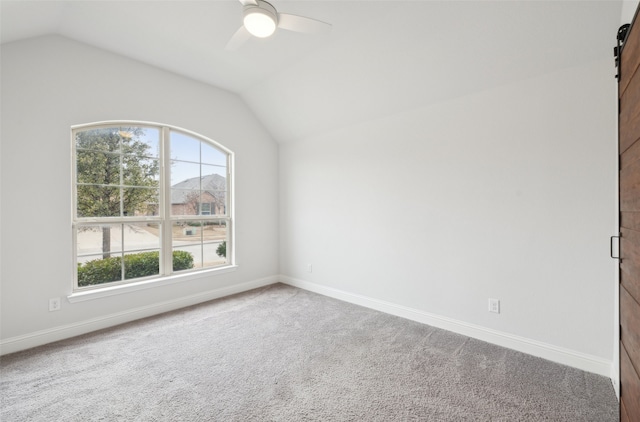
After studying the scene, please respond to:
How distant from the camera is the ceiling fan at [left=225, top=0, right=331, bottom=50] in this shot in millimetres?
1861

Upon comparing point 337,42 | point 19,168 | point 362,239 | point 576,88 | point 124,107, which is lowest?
point 362,239

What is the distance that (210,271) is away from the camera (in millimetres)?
3838

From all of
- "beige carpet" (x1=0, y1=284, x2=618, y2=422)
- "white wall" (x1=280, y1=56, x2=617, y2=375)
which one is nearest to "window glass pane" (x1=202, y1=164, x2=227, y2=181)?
"white wall" (x1=280, y1=56, x2=617, y2=375)

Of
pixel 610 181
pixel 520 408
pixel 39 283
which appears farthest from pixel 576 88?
pixel 39 283

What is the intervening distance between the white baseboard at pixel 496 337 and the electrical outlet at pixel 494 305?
19 centimetres

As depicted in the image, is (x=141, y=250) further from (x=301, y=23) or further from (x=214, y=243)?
(x=301, y=23)

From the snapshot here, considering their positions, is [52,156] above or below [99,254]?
above

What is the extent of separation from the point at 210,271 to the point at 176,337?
1.16m

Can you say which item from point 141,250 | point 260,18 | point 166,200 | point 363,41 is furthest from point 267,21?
point 141,250

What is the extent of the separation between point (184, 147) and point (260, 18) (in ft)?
7.66

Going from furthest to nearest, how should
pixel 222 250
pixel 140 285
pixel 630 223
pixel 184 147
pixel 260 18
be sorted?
pixel 222 250, pixel 184 147, pixel 140 285, pixel 260 18, pixel 630 223

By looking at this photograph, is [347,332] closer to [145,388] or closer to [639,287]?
[145,388]

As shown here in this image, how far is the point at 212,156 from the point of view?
13.1 ft

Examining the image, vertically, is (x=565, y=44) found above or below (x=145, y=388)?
above
